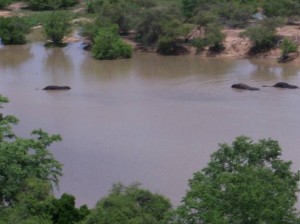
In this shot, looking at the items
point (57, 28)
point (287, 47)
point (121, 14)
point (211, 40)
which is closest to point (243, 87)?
point (287, 47)

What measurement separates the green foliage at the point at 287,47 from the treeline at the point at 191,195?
778 inches

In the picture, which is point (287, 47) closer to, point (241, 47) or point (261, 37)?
point (261, 37)

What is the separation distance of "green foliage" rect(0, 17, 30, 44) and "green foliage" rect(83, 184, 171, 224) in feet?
92.7

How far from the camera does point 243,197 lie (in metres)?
8.41

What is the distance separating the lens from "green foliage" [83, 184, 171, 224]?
377 inches

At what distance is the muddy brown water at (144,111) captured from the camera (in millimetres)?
16875

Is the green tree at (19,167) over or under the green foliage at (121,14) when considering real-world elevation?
over

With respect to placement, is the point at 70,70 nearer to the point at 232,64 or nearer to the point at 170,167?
the point at 232,64

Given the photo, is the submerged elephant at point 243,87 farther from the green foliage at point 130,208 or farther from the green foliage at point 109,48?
the green foliage at point 130,208

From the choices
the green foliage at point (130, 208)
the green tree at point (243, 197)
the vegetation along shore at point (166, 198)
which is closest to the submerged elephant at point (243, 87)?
the vegetation along shore at point (166, 198)

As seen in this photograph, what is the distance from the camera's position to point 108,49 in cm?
3297

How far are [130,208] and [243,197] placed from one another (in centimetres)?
218

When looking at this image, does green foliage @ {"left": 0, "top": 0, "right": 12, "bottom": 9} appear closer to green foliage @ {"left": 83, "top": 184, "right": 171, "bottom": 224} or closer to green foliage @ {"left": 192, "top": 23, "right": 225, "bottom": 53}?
green foliage @ {"left": 192, "top": 23, "right": 225, "bottom": 53}

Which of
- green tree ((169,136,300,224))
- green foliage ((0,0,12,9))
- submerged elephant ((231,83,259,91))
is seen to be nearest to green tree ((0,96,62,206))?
green tree ((169,136,300,224))
